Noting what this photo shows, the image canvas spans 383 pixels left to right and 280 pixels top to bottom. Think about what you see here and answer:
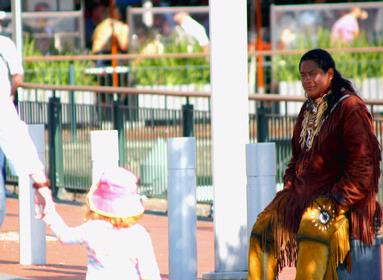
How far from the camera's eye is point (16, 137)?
6285 millimetres

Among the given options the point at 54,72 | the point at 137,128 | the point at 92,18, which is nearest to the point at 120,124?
the point at 137,128

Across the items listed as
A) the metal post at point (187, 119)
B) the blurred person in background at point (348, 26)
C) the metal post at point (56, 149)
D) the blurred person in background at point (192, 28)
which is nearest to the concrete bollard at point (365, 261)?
the metal post at point (187, 119)

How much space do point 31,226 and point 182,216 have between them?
199 cm

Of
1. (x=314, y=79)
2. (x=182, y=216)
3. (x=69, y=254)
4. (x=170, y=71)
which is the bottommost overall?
(x=69, y=254)

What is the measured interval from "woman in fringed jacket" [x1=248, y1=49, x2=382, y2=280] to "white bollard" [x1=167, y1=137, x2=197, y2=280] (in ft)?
3.37

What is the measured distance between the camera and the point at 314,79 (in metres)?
7.59

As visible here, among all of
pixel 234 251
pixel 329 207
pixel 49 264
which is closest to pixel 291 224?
pixel 329 207

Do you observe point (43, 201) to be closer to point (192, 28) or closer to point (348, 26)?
point (192, 28)

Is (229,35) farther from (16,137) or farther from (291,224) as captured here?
(16,137)

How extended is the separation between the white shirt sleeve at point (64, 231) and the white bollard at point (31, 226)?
14.6 feet

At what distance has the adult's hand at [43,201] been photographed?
588 centimetres

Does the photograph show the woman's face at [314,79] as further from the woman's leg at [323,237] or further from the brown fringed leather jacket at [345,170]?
the woman's leg at [323,237]

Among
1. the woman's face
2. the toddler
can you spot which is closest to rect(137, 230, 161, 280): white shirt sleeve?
the toddler

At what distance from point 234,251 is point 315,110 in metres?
1.57
